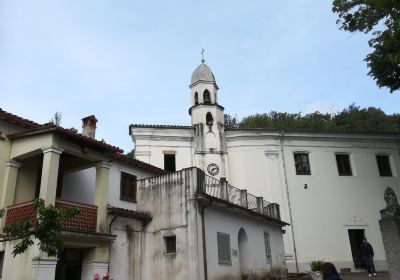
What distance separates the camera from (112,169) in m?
17.9

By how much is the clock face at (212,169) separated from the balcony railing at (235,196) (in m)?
4.75

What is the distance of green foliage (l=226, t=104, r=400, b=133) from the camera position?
4100 centimetres

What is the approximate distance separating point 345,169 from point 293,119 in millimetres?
15998

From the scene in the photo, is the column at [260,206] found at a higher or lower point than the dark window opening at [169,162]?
lower

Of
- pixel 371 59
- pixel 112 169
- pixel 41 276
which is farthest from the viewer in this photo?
pixel 371 59

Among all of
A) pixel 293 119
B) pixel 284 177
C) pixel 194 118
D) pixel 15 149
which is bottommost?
pixel 15 149

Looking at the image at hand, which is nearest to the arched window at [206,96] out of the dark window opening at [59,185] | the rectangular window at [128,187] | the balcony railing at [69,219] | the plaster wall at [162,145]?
the plaster wall at [162,145]

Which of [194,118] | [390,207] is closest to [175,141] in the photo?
[194,118]

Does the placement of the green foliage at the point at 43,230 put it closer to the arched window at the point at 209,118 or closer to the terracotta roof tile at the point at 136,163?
the terracotta roof tile at the point at 136,163

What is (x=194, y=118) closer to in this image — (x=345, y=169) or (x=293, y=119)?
(x=345, y=169)

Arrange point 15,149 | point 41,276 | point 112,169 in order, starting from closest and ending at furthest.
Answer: point 41,276 → point 15,149 → point 112,169

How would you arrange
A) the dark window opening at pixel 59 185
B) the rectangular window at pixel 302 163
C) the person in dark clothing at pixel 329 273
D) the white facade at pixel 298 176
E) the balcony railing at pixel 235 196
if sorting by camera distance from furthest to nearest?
the rectangular window at pixel 302 163 → the white facade at pixel 298 176 → the balcony railing at pixel 235 196 → the dark window opening at pixel 59 185 → the person in dark clothing at pixel 329 273

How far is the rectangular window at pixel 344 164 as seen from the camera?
27845 millimetres

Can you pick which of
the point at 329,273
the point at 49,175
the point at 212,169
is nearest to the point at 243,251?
the point at 212,169
